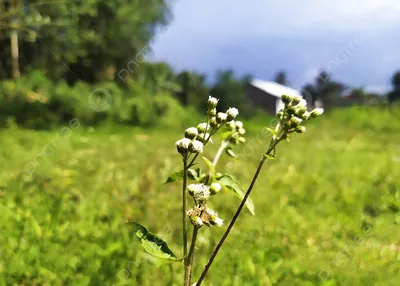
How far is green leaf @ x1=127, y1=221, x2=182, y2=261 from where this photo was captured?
5.48 feet

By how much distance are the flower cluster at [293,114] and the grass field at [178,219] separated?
174cm

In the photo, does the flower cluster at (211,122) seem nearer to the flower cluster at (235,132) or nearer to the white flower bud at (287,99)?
the white flower bud at (287,99)

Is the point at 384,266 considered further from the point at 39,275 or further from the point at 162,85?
the point at 162,85

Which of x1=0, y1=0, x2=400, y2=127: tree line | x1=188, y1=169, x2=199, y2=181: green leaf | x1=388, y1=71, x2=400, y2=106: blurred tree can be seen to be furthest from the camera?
x1=388, y1=71, x2=400, y2=106: blurred tree

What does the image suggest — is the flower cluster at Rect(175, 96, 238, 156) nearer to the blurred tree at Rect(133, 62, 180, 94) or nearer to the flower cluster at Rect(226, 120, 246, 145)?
the flower cluster at Rect(226, 120, 246, 145)

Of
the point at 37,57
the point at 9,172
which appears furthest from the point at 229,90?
the point at 9,172

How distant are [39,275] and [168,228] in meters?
1.26

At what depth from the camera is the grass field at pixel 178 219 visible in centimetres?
331

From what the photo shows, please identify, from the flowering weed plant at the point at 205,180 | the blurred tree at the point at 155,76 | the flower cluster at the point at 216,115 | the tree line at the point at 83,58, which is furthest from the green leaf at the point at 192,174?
the blurred tree at the point at 155,76

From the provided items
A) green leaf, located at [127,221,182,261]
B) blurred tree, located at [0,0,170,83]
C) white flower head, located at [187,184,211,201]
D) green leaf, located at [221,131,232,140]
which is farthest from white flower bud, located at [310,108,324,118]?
blurred tree, located at [0,0,170,83]

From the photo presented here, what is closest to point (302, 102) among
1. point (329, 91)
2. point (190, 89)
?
point (190, 89)

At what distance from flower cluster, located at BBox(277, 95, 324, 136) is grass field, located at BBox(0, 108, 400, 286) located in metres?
1.74

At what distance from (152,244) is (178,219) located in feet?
8.82

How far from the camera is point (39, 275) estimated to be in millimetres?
3145
